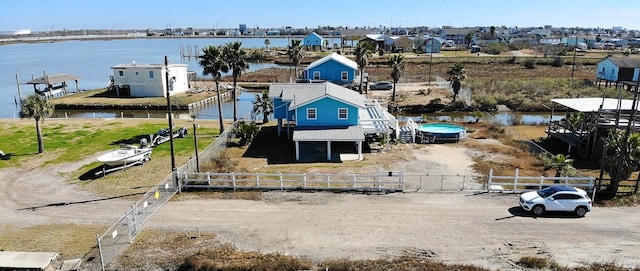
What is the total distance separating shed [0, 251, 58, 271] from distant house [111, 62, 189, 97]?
4755 centimetres

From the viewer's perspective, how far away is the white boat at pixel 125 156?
2858 cm

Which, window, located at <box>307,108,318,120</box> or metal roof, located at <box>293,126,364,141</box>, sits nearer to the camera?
metal roof, located at <box>293,126,364,141</box>

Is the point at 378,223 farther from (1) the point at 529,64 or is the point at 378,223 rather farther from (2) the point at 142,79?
(1) the point at 529,64

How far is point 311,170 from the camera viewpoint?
29094 mm

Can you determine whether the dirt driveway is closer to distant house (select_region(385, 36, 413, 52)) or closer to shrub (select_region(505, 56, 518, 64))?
shrub (select_region(505, 56, 518, 64))

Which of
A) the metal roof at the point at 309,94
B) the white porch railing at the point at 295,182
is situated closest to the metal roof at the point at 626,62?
the metal roof at the point at 309,94

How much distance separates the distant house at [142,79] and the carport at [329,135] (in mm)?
36430

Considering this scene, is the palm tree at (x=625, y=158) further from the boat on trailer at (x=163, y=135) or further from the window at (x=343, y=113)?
the boat on trailer at (x=163, y=135)

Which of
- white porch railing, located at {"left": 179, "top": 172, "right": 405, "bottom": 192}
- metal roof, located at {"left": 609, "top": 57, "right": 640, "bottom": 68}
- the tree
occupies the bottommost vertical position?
white porch railing, located at {"left": 179, "top": 172, "right": 405, "bottom": 192}

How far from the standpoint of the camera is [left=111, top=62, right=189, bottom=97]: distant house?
62469 mm

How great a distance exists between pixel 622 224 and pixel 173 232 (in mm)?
20414

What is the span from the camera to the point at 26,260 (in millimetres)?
16719

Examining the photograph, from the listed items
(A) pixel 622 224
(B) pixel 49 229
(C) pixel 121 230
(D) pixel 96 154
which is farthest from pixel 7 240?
(A) pixel 622 224

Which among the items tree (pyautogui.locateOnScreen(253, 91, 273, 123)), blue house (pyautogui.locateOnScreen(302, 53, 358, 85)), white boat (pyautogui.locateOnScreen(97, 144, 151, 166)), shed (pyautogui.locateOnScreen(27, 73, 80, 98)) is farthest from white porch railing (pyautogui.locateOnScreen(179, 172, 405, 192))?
shed (pyautogui.locateOnScreen(27, 73, 80, 98))
